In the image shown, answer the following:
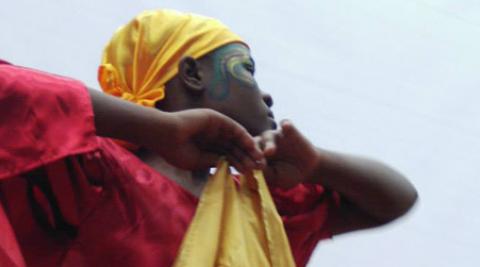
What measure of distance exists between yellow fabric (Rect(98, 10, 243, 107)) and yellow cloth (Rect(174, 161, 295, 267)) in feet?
0.48

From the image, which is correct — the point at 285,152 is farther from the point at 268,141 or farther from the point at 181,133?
the point at 181,133

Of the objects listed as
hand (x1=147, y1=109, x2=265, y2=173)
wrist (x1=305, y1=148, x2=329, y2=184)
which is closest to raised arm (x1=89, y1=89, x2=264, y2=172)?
hand (x1=147, y1=109, x2=265, y2=173)

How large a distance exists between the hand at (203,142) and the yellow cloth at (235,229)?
0.02 m

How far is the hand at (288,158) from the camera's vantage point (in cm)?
119

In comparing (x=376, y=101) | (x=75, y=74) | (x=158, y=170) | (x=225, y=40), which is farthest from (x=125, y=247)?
(x=376, y=101)

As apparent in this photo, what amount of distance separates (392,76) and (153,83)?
81 centimetres

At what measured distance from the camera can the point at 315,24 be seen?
1965 millimetres

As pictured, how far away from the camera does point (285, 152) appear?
3.97ft

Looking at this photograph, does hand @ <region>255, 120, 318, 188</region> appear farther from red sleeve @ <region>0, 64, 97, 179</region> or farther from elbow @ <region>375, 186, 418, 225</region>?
red sleeve @ <region>0, 64, 97, 179</region>

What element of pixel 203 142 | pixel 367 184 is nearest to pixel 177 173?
pixel 203 142

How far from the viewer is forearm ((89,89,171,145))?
1.04 metres

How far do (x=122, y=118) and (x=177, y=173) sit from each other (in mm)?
192

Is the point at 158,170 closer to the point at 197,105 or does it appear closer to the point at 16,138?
the point at 197,105

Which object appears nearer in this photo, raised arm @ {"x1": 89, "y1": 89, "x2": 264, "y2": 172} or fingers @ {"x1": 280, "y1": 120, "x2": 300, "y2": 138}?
raised arm @ {"x1": 89, "y1": 89, "x2": 264, "y2": 172}
